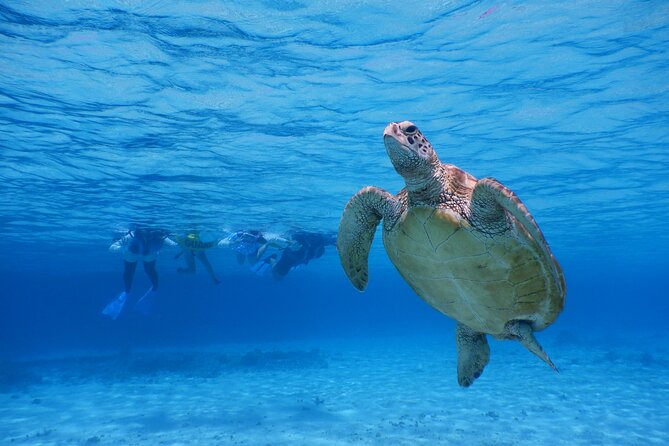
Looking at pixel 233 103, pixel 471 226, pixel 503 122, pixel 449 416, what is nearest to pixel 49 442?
pixel 233 103

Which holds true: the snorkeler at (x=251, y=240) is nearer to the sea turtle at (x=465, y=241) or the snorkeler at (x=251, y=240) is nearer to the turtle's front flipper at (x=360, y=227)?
the turtle's front flipper at (x=360, y=227)

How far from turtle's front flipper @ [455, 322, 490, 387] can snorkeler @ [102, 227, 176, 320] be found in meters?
13.9

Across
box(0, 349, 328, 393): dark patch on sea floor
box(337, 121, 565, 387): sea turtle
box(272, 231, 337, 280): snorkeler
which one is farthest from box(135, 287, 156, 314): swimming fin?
box(337, 121, 565, 387): sea turtle

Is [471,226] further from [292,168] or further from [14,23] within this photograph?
[292,168]

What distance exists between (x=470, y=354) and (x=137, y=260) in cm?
1773

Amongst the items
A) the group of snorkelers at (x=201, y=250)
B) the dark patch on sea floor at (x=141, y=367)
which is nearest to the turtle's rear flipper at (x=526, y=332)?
the group of snorkelers at (x=201, y=250)

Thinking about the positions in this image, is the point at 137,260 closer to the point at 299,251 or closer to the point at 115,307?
the point at 115,307

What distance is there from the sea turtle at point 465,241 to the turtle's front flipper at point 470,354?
944 millimetres

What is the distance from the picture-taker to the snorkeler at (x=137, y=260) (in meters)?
17.5

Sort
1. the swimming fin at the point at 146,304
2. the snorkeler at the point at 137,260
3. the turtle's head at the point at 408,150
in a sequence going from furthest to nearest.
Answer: the snorkeler at the point at 137,260, the swimming fin at the point at 146,304, the turtle's head at the point at 408,150

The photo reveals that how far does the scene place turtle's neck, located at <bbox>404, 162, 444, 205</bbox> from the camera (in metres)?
4.53

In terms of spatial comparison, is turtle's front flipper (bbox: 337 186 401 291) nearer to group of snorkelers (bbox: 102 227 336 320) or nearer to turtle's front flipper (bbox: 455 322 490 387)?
turtle's front flipper (bbox: 455 322 490 387)

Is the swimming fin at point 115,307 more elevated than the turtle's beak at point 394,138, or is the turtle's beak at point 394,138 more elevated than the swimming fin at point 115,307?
the turtle's beak at point 394,138

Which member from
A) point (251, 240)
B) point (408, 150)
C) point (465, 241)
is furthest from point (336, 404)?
point (251, 240)
